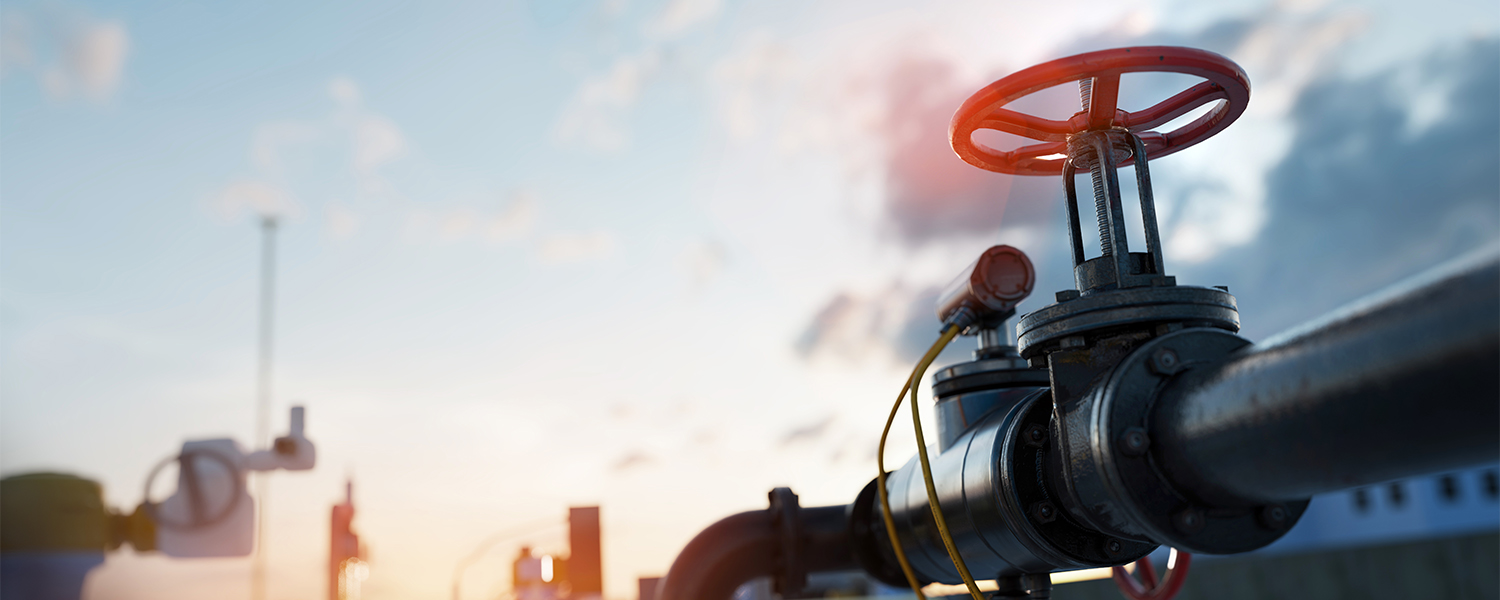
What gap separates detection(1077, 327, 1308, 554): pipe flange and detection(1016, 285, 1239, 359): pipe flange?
0.10 metres

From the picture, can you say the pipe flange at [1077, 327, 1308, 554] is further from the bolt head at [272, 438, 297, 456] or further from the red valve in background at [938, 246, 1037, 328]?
the bolt head at [272, 438, 297, 456]

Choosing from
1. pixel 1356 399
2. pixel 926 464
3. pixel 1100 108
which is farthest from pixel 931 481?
pixel 1356 399

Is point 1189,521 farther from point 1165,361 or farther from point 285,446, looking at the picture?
point 285,446

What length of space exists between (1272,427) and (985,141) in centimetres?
116

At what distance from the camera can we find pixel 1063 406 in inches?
65.8

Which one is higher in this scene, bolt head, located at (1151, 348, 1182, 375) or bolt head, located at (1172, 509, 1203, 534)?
bolt head, located at (1151, 348, 1182, 375)

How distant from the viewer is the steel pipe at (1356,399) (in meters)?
0.88

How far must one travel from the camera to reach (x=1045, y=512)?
1.83 m

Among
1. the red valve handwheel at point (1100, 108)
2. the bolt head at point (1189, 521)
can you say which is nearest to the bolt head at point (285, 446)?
the red valve handwheel at point (1100, 108)

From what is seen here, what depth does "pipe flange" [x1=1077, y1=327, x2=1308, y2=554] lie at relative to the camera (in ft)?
4.42

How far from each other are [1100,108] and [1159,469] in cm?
73

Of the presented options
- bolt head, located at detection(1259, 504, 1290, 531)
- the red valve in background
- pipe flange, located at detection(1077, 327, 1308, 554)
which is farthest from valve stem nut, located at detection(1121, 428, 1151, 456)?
the red valve in background

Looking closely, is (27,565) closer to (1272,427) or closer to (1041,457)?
(1041,457)

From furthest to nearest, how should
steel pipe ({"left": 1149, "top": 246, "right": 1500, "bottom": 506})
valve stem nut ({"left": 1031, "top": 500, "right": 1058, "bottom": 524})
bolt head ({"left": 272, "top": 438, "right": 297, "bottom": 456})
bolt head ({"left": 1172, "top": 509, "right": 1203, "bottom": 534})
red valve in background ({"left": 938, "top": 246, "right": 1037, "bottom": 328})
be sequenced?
bolt head ({"left": 272, "top": 438, "right": 297, "bottom": 456})
red valve in background ({"left": 938, "top": 246, "right": 1037, "bottom": 328})
valve stem nut ({"left": 1031, "top": 500, "right": 1058, "bottom": 524})
bolt head ({"left": 1172, "top": 509, "right": 1203, "bottom": 534})
steel pipe ({"left": 1149, "top": 246, "right": 1500, "bottom": 506})
